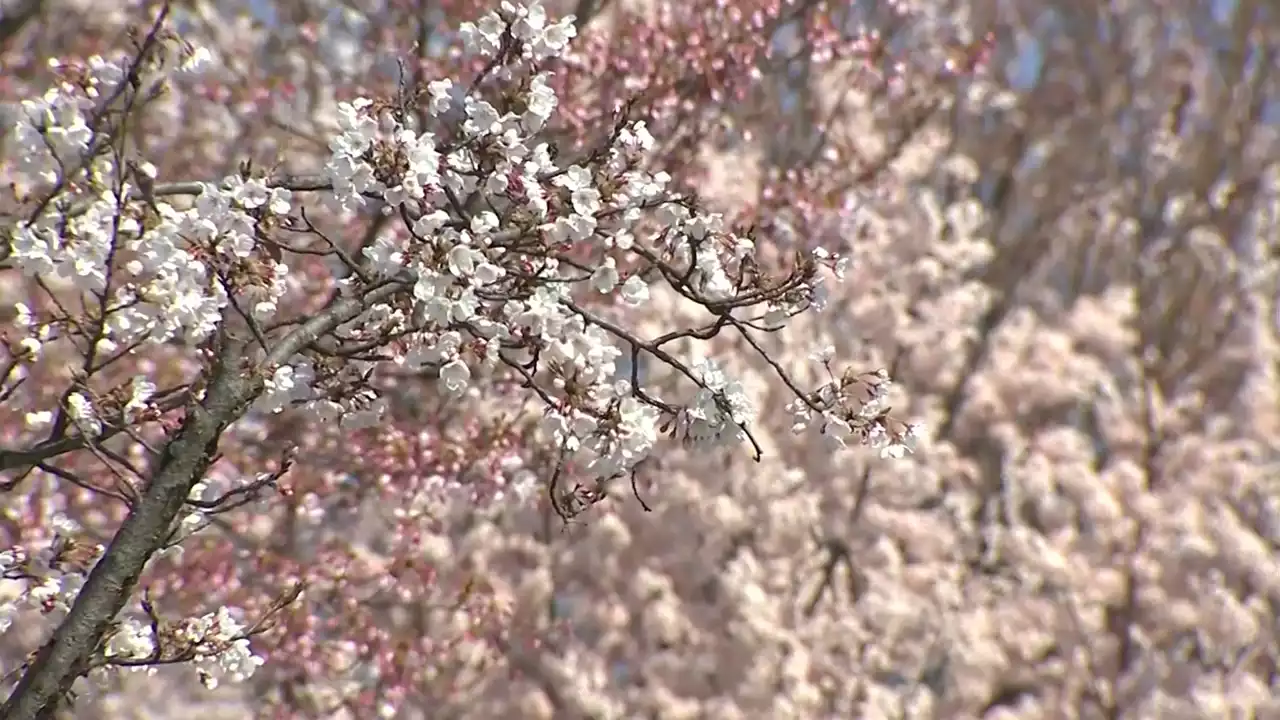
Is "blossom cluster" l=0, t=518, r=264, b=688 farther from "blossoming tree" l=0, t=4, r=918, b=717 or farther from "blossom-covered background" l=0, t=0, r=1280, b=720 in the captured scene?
"blossom-covered background" l=0, t=0, r=1280, b=720

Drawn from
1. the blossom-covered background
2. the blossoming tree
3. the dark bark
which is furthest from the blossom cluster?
the blossom-covered background

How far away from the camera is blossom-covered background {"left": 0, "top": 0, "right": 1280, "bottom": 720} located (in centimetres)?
571

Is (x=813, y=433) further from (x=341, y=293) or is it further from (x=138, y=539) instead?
(x=138, y=539)

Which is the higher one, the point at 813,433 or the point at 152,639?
the point at 813,433

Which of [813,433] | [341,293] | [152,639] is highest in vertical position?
[813,433]

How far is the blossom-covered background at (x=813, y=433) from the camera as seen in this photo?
5.71 m

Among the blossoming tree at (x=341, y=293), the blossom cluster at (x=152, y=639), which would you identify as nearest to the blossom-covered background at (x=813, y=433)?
the blossom cluster at (x=152, y=639)

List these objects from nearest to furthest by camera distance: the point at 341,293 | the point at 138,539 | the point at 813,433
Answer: the point at 138,539 < the point at 341,293 < the point at 813,433

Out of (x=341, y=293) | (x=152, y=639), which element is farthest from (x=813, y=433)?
(x=152, y=639)

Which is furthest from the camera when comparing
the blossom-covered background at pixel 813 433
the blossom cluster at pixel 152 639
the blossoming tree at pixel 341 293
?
the blossom-covered background at pixel 813 433

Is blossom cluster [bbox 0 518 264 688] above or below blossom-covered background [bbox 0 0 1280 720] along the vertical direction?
below

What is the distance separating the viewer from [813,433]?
7059 mm

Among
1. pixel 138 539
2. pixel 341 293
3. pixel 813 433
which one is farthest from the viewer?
pixel 813 433

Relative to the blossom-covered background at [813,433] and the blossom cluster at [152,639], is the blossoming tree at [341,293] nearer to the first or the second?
the blossom cluster at [152,639]
